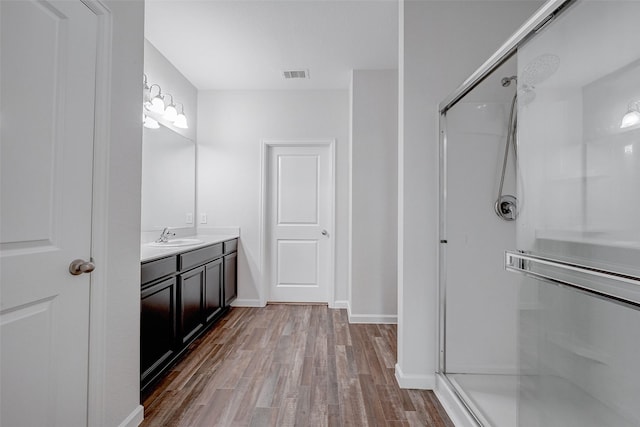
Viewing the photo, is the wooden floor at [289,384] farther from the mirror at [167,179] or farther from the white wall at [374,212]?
the mirror at [167,179]

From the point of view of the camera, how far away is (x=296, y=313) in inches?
142

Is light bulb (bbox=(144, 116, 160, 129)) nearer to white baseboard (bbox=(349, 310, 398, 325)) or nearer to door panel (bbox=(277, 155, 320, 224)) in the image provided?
door panel (bbox=(277, 155, 320, 224))

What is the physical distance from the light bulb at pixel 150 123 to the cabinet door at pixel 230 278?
146cm

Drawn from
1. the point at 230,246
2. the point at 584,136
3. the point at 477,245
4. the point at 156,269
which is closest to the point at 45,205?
the point at 156,269

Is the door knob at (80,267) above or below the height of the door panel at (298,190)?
below

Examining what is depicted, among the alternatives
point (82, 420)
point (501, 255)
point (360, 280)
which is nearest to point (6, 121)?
point (82, 420)

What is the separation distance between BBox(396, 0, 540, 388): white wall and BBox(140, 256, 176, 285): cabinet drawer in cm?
157

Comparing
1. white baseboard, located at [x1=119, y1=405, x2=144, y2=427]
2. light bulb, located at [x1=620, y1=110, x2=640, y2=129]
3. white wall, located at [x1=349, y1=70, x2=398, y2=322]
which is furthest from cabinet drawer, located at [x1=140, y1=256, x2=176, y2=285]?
light bulb, located at [x1=620, y1=110, x2=640, y2=129]

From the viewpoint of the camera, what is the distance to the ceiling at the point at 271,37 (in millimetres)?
2391

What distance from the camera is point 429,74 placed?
208cm

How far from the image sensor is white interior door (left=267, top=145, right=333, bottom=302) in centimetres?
398

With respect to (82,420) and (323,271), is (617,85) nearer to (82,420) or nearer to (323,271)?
(82,420)

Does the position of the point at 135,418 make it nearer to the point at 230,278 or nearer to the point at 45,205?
the point at 45,205

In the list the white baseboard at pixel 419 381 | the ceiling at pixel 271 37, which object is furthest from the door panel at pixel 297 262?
the white baseboard at pixel 419 381
